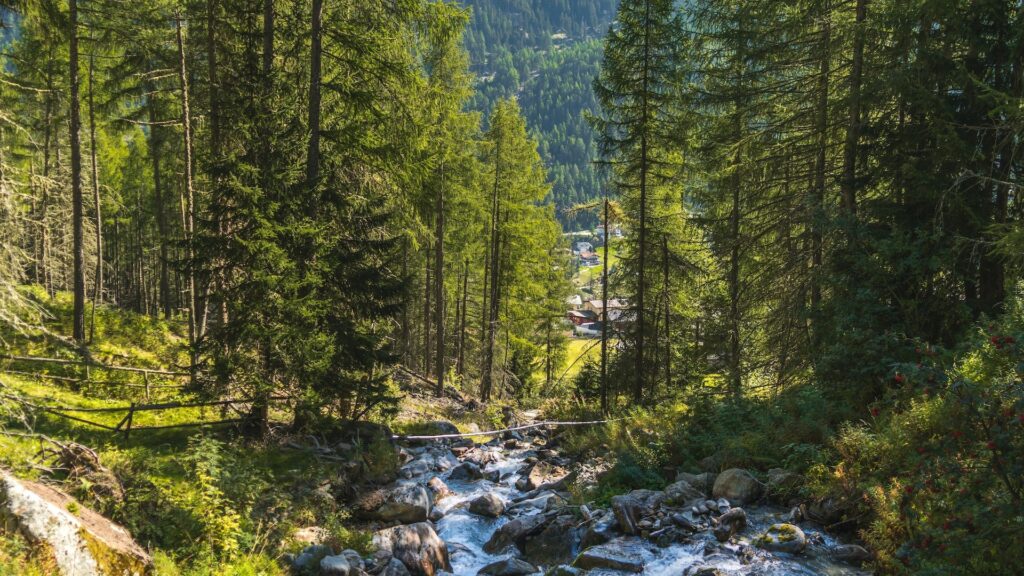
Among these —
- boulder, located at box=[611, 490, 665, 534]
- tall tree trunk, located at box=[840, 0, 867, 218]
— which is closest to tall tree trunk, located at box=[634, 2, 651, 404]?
tall tree trunk, located at box=[840, 0, 867, 218]

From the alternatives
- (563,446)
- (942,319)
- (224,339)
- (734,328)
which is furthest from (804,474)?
(224,339)

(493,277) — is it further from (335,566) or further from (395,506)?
(335,566)

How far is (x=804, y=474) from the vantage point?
8.79 metres

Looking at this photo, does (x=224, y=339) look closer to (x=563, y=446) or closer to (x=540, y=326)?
(x=563, y=446)

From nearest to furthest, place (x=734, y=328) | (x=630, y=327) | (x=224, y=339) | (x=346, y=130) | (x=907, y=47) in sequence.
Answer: (x=907, y=47)
(x=224, y=339)
(x=346, y=130)
(x=734, y=328)
(x=630, y=327)

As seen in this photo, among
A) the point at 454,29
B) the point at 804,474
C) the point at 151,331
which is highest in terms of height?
the point at 454,29

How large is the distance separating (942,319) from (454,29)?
11123 mm

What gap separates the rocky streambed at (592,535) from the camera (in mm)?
7387

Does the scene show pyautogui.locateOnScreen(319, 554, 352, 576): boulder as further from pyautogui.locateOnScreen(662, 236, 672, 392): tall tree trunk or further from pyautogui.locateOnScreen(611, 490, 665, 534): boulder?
pyautogui.locateOnScreen(662, 236, 672, 392): tall tree trunk

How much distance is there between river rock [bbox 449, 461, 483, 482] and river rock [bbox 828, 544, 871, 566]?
888cm

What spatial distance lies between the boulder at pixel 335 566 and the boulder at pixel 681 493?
5.10 m

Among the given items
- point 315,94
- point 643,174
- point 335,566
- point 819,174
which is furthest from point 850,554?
point 643,174

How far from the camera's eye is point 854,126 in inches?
429

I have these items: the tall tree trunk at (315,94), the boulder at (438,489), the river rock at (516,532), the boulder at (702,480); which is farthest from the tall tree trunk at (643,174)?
the tall tree trunk at (315,94)
